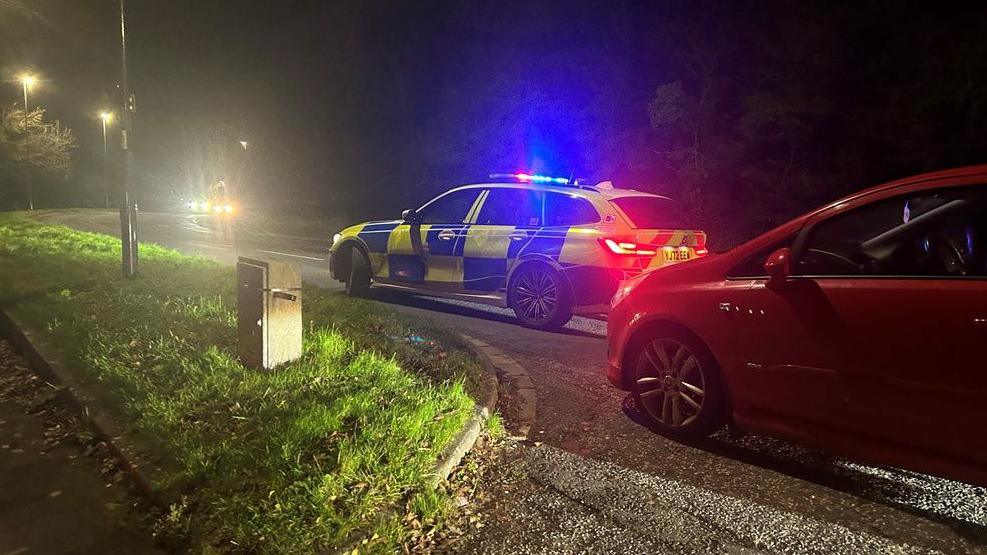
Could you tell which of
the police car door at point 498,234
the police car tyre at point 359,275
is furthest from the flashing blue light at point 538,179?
the police car tyre at point 359,275

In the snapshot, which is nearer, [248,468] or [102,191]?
[248,468]

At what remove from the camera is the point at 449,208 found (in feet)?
28.9

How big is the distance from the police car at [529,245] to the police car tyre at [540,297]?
1 centimetres

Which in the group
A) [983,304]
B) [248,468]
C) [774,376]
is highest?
[983,304]

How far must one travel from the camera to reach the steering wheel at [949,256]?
11.3ft

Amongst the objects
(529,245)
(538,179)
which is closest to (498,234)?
(529,245)

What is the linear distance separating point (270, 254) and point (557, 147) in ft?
36.1

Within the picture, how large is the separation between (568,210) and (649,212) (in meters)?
0.88

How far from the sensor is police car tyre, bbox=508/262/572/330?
7.40 m

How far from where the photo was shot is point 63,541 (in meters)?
3.15

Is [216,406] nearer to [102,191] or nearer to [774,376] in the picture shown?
[774,376]

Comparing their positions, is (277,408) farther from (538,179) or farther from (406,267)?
(406,267)

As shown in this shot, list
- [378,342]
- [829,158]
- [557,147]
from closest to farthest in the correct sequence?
[378,342] → [829,158] → [557,147]

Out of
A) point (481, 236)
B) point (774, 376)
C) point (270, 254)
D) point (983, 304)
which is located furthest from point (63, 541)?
point (270, 254)
